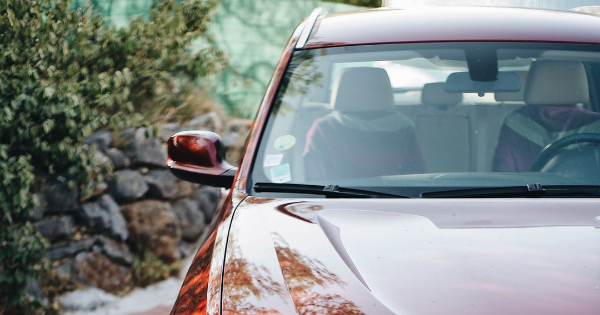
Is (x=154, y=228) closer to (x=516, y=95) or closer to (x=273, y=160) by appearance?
(x=273, y=160)

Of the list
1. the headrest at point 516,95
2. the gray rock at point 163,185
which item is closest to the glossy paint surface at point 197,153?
the headrest at point 516,95

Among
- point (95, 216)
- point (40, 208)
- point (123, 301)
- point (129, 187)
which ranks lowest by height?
point (123, 301)

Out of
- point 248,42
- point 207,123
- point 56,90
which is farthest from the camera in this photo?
point 248,42

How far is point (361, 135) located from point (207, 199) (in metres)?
5.21

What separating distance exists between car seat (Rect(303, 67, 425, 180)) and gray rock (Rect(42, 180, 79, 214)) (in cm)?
371

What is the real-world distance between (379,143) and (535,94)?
765 mm

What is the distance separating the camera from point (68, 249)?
6.18 metres

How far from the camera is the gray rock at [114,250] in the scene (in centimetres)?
652

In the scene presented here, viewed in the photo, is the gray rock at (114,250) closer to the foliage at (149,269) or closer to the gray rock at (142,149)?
the foliage at (149,269)

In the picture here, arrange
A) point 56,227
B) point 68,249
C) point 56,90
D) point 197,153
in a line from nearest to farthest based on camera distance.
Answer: point 197,153
point 56,90
point 56,227
point 68,249

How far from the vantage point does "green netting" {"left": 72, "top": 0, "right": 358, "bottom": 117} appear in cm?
930

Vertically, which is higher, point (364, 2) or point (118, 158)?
point (364, 2)

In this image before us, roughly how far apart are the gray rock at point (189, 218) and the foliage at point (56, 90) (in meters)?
0.99

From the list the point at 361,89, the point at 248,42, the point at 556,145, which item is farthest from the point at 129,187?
the point at 556,145
